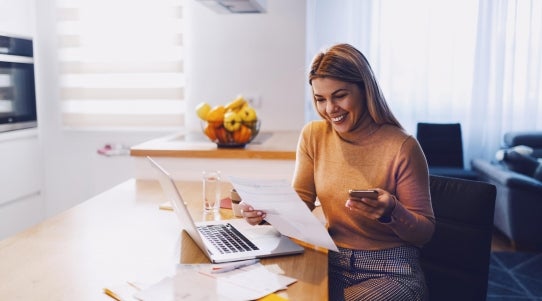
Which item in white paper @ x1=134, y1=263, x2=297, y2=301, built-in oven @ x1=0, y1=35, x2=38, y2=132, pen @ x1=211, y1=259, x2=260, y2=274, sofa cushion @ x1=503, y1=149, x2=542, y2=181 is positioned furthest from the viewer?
sofa cushion @ x1=503, y1=149, x2=542, y2=181

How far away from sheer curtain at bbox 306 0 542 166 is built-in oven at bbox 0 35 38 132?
7.05 ft

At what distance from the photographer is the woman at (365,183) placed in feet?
4.47

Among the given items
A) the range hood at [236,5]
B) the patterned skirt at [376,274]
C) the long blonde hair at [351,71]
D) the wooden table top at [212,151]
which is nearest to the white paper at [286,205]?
the patterned skirt at [376,274]

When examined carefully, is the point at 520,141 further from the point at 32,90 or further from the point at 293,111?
the point at 32,90

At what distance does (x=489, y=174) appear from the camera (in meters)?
3.80

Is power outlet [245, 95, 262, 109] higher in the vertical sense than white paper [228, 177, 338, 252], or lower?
higher

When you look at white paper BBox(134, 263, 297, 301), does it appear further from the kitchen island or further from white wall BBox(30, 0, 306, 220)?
white wall BBox(30, 0, 306, 220)

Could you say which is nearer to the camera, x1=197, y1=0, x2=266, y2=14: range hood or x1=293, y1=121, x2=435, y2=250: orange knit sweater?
x1=293, y1=121, x2=435, y2=250: orange knit sweater

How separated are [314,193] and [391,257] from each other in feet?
1.08

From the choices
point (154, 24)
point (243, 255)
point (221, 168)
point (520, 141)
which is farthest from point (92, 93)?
point (520, 141)

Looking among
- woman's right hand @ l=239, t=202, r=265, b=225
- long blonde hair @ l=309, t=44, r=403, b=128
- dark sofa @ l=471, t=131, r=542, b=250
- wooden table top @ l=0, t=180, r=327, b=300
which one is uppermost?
long blonde hair @ l=309, t=44, r=403, b=128

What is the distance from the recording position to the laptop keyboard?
130 cm

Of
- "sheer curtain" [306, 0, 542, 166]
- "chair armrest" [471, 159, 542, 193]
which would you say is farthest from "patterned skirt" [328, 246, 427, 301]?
"sheer curtain" [306, 0, 542, 166]

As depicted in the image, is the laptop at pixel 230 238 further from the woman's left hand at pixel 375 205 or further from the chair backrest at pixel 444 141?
the chair backrest at pixel 444 141
